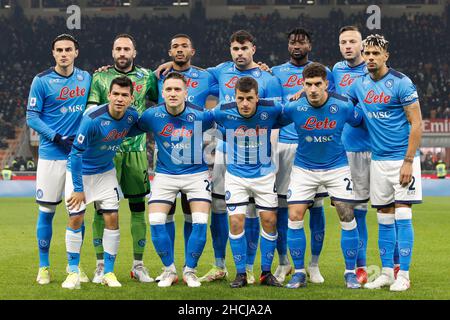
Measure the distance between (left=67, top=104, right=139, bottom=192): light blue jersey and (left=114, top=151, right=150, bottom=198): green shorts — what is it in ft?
0.97

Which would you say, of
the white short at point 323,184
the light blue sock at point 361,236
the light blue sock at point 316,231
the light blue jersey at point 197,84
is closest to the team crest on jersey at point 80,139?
the light blue jersey at point 197,84

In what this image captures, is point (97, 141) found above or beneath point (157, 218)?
above

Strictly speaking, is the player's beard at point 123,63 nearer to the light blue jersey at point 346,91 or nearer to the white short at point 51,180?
the white short at point 51,180

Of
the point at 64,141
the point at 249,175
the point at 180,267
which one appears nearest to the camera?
the point at 249,175

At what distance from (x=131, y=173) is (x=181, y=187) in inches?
28.1

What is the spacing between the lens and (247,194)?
23.5 ft

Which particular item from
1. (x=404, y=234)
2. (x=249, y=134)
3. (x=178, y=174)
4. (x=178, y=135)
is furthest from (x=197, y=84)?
(x=404, y=234)

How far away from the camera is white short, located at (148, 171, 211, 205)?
7.20 meters

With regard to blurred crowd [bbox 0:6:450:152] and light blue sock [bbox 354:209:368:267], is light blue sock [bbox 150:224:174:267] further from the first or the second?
blurred crowd [bbox 0:6:450:152]

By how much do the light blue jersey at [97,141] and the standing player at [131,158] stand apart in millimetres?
324

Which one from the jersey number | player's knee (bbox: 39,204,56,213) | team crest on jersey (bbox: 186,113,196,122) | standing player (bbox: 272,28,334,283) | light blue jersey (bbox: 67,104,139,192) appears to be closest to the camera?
light blue jersey (bbox: 67,104,139,192)

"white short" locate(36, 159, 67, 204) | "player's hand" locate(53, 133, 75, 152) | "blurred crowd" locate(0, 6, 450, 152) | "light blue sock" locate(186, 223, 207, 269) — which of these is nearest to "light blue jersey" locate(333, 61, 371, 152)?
"light blue sock" locate(186, 223, 207, 269)

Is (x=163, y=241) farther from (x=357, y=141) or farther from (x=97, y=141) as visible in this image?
(x=357, y=141)

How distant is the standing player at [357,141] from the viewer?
24.1 feet
